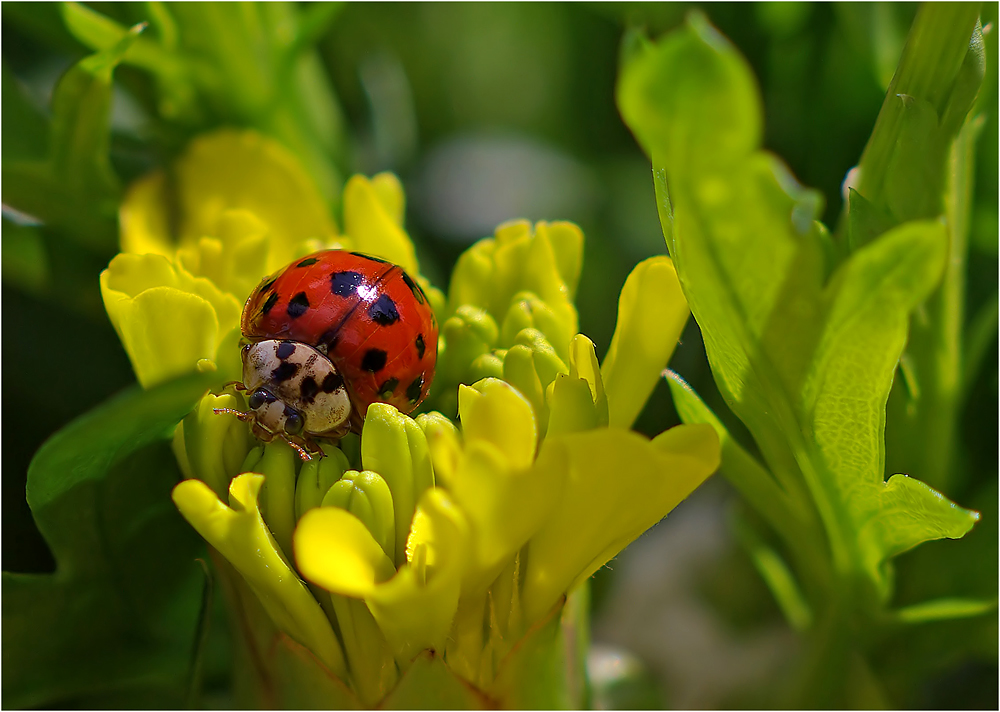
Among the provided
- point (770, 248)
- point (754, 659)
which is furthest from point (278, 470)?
point (754, 659)

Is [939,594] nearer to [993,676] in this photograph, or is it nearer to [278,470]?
[993,676]

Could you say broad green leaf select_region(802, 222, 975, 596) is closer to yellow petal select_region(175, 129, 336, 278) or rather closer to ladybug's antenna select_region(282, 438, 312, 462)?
ladybug's antenna select_region(282, 438, 312, 462)

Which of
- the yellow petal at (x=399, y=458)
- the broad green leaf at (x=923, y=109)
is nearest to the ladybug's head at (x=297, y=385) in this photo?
the yellow petal at (x=399, y=458)

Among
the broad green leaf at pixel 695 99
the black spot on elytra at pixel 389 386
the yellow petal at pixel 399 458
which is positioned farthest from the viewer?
the black spot on elytra at pixel 389 386

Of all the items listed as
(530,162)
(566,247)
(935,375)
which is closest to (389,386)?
(566,247)

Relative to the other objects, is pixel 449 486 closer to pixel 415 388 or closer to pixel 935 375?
pixel 415 388

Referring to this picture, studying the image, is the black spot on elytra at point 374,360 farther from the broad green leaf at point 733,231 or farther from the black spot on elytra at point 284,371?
the broad green leaf at point 733,231
